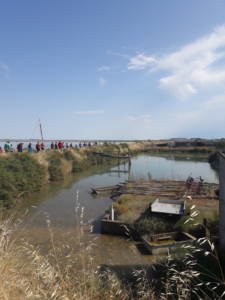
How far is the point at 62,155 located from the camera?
35500 millimetres

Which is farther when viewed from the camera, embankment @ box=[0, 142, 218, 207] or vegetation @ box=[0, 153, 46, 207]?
embankment @ box=[0, 142, 218, 207]

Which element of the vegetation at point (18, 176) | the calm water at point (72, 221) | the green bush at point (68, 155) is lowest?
the calm water at point (72, 221)

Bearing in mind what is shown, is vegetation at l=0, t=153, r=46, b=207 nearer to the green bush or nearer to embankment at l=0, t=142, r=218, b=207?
embankment at l=0, t=142, r=218, b=207

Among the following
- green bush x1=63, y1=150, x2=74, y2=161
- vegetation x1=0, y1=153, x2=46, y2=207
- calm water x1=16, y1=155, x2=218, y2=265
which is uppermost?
green bush x1=63, y1=150, x2=74, y2=161

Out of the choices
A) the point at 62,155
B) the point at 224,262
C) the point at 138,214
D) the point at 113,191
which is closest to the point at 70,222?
the point at 138,214

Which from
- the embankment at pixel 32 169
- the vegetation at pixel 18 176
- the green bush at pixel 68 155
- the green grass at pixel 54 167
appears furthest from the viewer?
the green bush at pixel 68 155

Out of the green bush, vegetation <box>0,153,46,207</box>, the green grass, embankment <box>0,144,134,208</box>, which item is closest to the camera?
vegetation <box>0,153,46,207</box>

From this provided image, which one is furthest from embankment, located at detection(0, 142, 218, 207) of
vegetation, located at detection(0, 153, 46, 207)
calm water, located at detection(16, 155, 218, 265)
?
calm water, located at detection(16, 155, 218, 265)

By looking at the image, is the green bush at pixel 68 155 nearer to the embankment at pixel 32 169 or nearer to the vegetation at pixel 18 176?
the embankment at pixel 32 169

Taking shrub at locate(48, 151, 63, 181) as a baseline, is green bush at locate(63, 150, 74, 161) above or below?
above

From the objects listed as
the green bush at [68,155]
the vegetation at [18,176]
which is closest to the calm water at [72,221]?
the vegetation at [18,176]

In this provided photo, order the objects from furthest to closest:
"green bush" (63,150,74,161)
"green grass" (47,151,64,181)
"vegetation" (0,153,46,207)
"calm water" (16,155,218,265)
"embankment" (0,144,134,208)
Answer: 1. "green bush" (63,150,74,161)
2. "green grass" (47,151,64,181)
3. "embankment" (0,144,134,208)
4. "vegetation" (0,153,46,207)
5. "calm water" (16,155,218,265)

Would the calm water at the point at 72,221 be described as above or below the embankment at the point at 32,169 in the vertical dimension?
below

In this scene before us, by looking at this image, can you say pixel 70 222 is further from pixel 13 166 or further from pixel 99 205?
pixel 13 166
